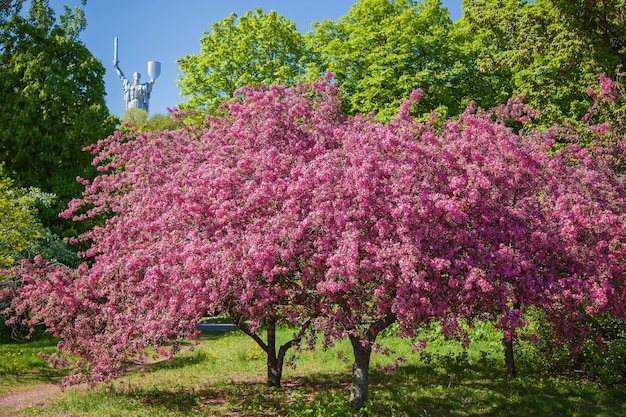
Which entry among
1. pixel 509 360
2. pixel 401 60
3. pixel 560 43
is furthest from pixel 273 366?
pixel 401 60

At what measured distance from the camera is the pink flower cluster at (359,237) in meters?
8.84

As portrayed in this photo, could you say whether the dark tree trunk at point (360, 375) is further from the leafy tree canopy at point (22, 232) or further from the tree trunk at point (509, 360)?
the leafy tree canopy at point (22, 232)

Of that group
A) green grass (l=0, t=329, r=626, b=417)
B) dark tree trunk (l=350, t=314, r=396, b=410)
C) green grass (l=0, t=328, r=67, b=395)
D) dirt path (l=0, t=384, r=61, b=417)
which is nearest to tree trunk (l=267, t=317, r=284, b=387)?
green grass (l=0, t=329, r=626, b=417)

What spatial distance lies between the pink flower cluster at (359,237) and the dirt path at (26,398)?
3.13 metres

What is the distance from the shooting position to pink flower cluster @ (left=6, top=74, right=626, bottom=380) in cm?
884

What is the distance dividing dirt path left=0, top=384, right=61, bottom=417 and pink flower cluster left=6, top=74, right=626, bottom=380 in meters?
3.13

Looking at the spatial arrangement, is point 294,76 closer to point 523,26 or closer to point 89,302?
point 523,26

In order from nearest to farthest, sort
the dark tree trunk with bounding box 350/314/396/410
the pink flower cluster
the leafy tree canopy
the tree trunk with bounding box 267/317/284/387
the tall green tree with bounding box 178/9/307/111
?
the pink flower cluster < the dark tree trunk with bounding box 350/314/396/410 < the tree trunk with bounding box 267/317/284/387 < the leafy tree canopy < the tall green tree with bounding box 178/9/307/111

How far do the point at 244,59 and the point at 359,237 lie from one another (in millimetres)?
23032

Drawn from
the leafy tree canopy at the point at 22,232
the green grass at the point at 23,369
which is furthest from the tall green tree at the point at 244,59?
the green grass at the point at 23,369

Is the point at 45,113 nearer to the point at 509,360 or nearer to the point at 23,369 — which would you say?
the point at 23,369

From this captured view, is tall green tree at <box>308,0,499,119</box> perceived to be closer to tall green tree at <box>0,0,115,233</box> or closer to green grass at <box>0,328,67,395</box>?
tall green tree at <box>0,0,115,233</box>

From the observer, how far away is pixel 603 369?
572 inches

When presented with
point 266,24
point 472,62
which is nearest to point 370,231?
point 472,62
